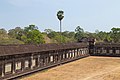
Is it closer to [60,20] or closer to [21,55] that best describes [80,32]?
[60,20]

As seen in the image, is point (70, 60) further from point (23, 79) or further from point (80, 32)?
point (80, 32)

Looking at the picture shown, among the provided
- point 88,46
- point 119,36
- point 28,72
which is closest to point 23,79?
point 28,72

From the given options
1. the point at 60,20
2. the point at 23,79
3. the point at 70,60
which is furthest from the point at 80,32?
the point at 23,79

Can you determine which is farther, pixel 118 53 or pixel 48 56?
pixel 118 53

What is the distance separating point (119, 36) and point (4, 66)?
83864 mm

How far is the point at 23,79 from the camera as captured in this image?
24.5m

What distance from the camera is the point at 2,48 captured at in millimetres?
22516

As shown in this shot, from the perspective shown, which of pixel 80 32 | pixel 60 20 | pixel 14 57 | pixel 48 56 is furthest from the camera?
pixel 80 32

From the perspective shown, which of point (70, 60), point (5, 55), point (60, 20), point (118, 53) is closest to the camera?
point (5, 55)

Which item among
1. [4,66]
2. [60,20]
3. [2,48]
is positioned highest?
[60,20]

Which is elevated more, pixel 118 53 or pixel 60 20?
pixel 60 20

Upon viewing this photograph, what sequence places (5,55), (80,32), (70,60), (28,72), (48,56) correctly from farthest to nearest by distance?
(80,32) < (70,60) < (48,56) < (28,72) < (5,55)

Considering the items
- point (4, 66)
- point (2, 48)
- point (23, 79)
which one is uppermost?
point (2, 48)

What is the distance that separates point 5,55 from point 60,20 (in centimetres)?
4837
